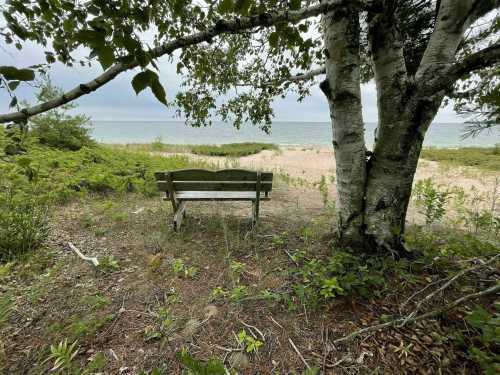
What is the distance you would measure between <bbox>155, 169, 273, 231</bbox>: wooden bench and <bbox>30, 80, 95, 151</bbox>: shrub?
5.98 m

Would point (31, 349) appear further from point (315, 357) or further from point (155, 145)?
point (155, 145)

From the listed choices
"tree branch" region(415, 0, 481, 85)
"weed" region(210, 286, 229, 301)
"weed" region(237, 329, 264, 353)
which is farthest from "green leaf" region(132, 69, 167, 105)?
"tree branch" region(415, 0, 481, 85)

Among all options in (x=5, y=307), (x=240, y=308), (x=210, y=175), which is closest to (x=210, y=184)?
(x=210, y=175)

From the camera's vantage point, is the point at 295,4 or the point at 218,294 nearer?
the point at 295,4

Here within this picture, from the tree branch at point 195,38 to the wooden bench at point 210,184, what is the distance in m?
2.06

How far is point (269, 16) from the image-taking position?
4.27 feet

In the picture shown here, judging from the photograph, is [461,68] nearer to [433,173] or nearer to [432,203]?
[432,203]

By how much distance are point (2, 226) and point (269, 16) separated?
3.50 meters

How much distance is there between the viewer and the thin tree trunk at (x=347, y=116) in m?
2.07

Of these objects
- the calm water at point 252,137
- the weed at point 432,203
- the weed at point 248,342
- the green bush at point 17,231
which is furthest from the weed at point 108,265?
the calm water at point 252,137

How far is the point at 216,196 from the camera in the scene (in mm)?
3439

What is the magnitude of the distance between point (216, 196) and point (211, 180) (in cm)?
28

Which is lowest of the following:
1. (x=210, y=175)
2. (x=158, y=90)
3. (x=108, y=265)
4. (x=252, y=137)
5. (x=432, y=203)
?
(x=108, y=265)

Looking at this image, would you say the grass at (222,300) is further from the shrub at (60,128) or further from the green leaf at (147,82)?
the shrub at (60,128)
